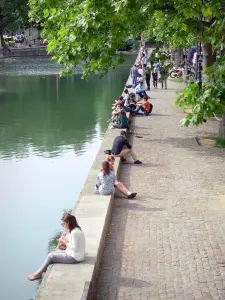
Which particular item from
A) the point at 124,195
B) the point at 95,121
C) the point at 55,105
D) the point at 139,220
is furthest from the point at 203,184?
the point at 55,105

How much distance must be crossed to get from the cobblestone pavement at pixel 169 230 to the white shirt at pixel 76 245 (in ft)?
1.76

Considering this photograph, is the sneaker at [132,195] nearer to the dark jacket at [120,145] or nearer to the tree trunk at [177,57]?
the dark jacket at [120,145]

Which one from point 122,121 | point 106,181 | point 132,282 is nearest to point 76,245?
point 132,282

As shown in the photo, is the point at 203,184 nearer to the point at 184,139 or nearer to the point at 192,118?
the point at 184,139

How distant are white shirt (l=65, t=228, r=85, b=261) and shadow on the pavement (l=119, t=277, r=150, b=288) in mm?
686

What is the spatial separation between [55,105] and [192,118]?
→ 101ft

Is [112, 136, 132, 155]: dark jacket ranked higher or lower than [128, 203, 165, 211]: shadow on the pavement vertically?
higher

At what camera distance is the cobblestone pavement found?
9625 mm

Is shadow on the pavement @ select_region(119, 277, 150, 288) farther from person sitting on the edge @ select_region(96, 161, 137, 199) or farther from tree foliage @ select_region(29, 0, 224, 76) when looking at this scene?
person sitting on the edge @ select_region(96, 161, 137, 199)

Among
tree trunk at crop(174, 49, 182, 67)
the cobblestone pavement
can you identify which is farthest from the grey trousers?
tree trunk at crop(174, 49, 182, 67)

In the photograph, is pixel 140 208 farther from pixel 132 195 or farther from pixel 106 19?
pixel 106 19

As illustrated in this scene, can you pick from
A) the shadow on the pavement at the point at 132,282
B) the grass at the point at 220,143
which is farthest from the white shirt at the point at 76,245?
the grass at the point at 220,143

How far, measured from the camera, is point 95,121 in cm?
3173

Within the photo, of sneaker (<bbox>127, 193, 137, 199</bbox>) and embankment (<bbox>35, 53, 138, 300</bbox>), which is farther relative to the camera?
sneaker (<bbox>127, 193, 137, 199</bbox>)
